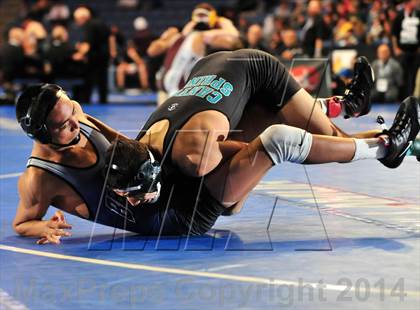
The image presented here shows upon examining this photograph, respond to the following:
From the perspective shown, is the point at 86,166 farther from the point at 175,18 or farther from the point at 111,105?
the point at 175,18

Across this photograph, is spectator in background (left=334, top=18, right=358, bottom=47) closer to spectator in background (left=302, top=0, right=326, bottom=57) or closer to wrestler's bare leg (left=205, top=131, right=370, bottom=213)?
spectator in background (left=302, top=0, right=326, bottom=57)

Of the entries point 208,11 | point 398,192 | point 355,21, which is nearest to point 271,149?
point 398,192

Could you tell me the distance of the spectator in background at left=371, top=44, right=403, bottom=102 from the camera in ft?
47.6

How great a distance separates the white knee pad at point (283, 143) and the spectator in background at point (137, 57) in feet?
48.9

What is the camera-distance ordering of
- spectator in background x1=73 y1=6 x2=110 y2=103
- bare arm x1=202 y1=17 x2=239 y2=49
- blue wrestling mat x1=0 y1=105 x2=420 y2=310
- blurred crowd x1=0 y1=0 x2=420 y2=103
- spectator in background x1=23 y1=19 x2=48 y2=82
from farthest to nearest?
1. spectator in background x1=23 y1=19 x2=48 y2=82
2. spectator in background x1=73 y1=6 x2=110 y2=103
3. blurred crowd x1=0 y1=0 x2=420 y2=103
4. bare arm x1=202 y1=17 x2=239 y2=49
5. blue wrestling mat x1=0 y1=105 x2=420 y2=310

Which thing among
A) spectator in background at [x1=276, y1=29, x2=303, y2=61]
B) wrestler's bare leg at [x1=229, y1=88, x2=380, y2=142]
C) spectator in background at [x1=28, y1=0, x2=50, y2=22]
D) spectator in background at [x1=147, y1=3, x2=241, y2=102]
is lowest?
spectator in background at [x1=28, y1=0, x2=50, y2=22]

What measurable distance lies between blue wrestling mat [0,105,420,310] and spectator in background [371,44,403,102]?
28.2ft

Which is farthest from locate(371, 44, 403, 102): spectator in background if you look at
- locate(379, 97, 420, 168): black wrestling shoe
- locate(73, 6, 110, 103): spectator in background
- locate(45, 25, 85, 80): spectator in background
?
locate(379, 97, 420, 168): black wrestling shoe

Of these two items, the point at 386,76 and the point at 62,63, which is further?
the point at 62,63

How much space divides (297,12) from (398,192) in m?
12.6

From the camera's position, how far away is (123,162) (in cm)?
425

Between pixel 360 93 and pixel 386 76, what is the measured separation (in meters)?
9.07

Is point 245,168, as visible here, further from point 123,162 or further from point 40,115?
point 40,115

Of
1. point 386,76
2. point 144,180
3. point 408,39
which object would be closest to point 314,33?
point 386,76
